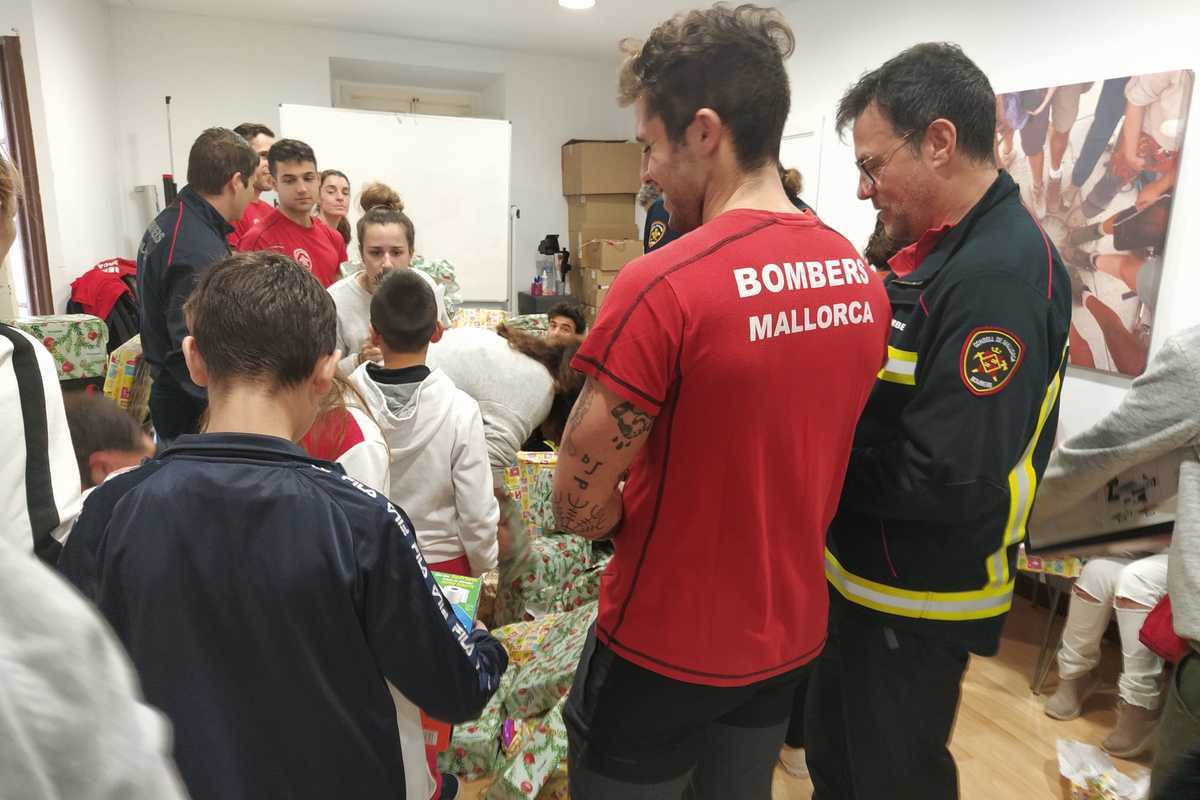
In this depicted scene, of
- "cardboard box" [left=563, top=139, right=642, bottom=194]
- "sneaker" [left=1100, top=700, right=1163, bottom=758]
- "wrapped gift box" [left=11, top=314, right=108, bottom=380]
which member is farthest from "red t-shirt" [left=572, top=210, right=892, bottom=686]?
"cardboard box" [left=563, top=139, right=642, bottom=194]

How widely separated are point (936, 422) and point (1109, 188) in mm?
2465

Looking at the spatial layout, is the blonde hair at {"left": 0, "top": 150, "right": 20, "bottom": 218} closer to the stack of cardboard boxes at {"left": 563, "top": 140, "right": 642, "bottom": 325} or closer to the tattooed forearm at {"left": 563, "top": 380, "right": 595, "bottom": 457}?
the tattooed forearm at {"left": 563, "top": 380, "right": 595, "bottom": 457}

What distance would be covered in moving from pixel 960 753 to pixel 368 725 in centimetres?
207

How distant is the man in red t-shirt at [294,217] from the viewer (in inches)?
121

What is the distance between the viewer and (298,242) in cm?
315

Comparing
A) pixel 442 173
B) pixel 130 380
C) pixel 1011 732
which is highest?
pixel 442 173

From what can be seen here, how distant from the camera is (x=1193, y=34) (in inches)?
105

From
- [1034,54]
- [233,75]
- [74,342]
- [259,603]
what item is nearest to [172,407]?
[74,342]

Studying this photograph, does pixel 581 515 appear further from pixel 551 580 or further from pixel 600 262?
pixel 600 262

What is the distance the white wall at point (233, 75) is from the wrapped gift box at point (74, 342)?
95.0 inches

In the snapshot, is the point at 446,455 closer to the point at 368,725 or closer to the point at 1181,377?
the point at 368,725

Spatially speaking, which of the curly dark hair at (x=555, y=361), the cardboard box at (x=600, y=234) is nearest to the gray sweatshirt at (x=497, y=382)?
the curly dark hair at (x=555, y=361)

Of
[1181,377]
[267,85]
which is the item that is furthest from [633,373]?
[267,85]

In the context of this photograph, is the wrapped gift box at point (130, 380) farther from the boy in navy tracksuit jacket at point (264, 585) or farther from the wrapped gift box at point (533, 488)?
the boy in navy tracksuit jacket at point (264, 585)
